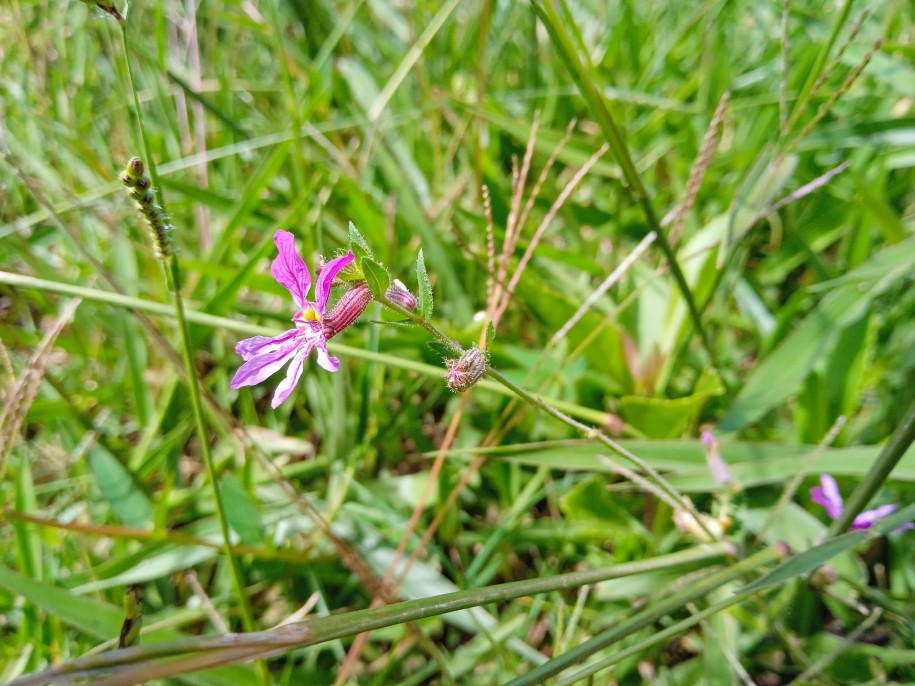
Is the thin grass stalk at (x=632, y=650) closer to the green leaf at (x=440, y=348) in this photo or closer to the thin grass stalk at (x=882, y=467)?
the thin grass stalk at (x=882, y=467)

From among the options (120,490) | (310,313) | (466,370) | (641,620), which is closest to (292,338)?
(310,313)

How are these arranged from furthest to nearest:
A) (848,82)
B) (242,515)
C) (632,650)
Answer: (242,515) < (848,82) < (632,650)

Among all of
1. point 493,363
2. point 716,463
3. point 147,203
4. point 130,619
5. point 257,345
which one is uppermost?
point 147,203

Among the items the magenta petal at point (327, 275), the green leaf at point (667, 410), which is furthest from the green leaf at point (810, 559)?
the magenta petal at point (327, 275)

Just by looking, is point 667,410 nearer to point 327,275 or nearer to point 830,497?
point 830,497

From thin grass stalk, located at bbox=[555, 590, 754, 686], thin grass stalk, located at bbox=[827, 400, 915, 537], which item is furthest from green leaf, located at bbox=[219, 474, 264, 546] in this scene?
thin grass stalk, located at bbox=[827, 400, 915, 537]

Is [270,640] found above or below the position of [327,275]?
below

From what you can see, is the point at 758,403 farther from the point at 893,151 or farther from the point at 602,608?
the point at 893,151

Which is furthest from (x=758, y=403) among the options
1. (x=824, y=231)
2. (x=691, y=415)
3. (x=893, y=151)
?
(x=893, y=151)
